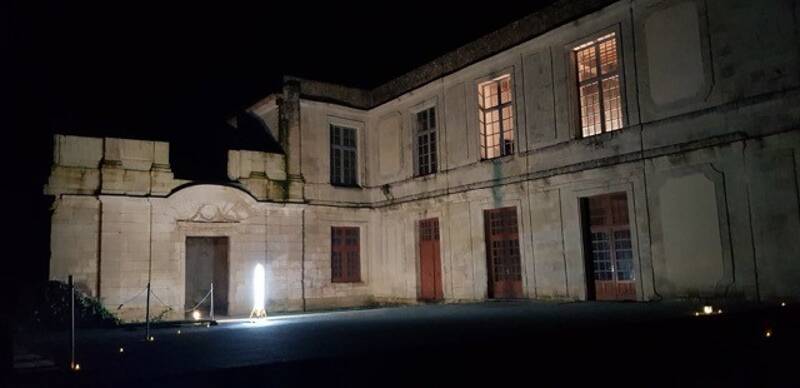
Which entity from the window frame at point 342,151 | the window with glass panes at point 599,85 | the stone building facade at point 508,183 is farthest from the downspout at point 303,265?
the window with glass panes at point 599,85

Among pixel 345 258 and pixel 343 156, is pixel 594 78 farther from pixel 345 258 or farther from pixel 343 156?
pixel 345 258

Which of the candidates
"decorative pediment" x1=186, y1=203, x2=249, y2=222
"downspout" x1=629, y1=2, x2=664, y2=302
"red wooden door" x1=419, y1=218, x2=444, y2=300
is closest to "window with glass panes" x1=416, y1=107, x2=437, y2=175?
"red wooden door" x1=419, y1=218, x2=444, y2=300

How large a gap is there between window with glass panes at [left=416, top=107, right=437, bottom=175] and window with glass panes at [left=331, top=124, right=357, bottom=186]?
8.66ft

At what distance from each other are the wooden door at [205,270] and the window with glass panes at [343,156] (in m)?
4.26

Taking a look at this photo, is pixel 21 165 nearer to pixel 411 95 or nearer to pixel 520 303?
pixel 411 95

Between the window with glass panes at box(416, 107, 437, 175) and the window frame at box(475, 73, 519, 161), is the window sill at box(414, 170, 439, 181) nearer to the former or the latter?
the window with glass panes at box(416, 107, 437, 175)

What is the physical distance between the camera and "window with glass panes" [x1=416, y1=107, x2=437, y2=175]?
18297 millimetres

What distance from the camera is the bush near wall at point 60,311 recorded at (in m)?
12.1

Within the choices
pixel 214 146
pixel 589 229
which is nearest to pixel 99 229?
pixel 214 146

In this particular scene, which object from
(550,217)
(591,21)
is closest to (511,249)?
(550,217)

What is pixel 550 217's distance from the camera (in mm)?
14352

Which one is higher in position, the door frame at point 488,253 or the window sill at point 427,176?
the window sill at point 427,176

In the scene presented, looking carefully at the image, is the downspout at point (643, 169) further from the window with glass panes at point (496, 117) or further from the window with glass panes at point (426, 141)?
the window with glass panes at point (426, 141)

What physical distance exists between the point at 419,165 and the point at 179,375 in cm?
1410
